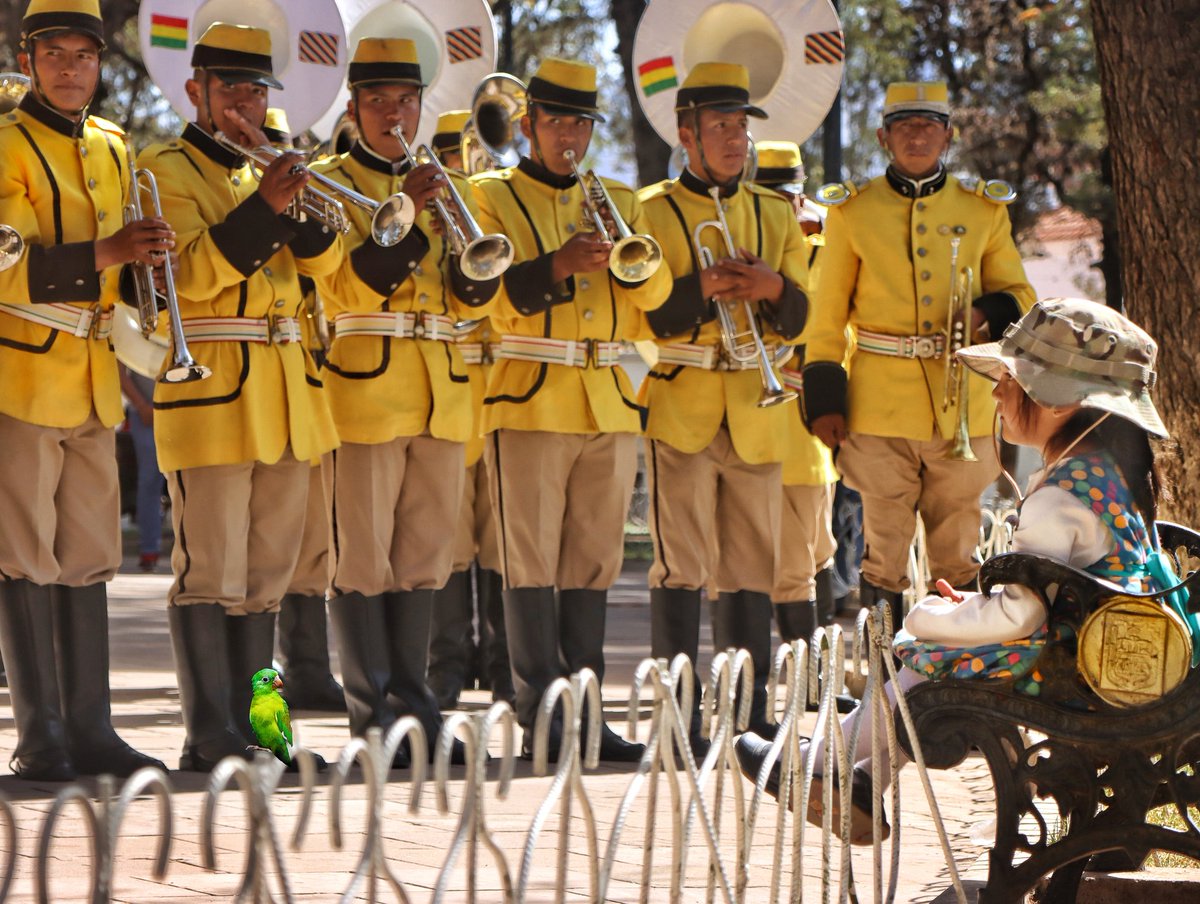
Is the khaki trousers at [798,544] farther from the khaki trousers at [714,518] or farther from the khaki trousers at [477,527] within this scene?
the khaki trousers at [477,527]

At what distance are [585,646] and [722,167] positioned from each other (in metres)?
1.70

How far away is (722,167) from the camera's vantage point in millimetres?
6992

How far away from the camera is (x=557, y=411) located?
6559mm

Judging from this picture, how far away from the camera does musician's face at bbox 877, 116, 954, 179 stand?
7383 mm

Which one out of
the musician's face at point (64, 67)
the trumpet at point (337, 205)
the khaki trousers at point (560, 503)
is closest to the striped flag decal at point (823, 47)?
the khaki trousers at point (560, 503)

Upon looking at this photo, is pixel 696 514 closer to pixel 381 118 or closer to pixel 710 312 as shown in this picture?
pixel 710 312

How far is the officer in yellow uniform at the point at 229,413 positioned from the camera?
595 cm

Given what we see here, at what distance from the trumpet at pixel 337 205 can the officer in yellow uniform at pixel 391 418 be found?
0.09 metres

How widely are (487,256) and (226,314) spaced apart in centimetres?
83

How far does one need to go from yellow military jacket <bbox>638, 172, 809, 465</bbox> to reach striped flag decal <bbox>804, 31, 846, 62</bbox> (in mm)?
1154

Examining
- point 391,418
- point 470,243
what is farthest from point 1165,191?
point 391,418

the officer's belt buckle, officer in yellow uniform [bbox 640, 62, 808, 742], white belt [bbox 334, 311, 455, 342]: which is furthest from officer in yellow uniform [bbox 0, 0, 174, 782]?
officer in yellow uniform [bbox 640, 62, 808, 742]

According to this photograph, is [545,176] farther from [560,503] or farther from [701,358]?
[560,503]

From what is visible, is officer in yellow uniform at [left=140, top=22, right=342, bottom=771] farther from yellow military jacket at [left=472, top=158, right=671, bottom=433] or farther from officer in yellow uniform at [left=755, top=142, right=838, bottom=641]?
officer in yellow uniform at [left=755, top=142, right=838, bottom=641]
